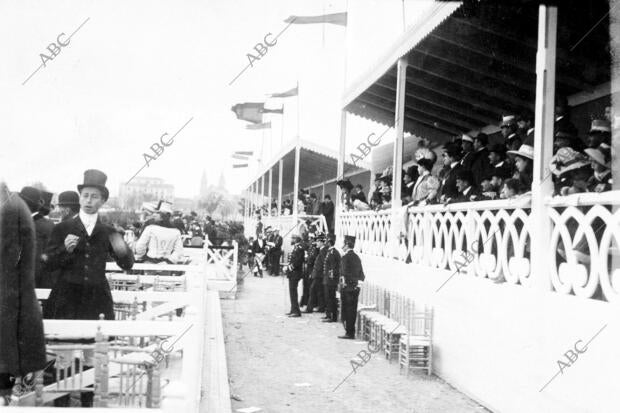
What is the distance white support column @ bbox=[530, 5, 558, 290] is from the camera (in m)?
5.86

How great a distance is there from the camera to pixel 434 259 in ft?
28.8

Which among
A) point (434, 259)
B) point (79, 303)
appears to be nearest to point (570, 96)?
point (434, 259)

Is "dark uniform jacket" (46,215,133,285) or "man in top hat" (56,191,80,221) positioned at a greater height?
"man in top hat" (56,191,80,221)

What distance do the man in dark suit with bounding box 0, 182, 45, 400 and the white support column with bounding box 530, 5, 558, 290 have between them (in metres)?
4.59

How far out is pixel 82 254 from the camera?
15.5 ft

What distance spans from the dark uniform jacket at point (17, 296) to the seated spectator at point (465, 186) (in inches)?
248

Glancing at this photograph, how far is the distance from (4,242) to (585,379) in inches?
179

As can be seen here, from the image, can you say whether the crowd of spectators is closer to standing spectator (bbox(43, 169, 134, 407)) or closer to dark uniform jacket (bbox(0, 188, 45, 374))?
standing spectator (bbox(43, 169, 134, 407))

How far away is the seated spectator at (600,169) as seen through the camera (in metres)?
5.41

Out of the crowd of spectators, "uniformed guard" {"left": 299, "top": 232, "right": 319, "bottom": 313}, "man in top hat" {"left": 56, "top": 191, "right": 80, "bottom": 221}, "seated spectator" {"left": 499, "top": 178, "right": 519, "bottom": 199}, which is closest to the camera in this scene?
the crowd of spectators

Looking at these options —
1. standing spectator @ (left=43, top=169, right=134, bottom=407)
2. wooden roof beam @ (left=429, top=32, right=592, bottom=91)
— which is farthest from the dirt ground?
wooden roof beam @ (left=429, top=32, right=592, bottom=91)

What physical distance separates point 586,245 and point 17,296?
455cm

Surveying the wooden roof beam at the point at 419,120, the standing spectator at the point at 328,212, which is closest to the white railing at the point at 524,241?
the wooden roof beam at the point at 419,120

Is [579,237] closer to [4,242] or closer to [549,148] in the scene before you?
[549,148]
